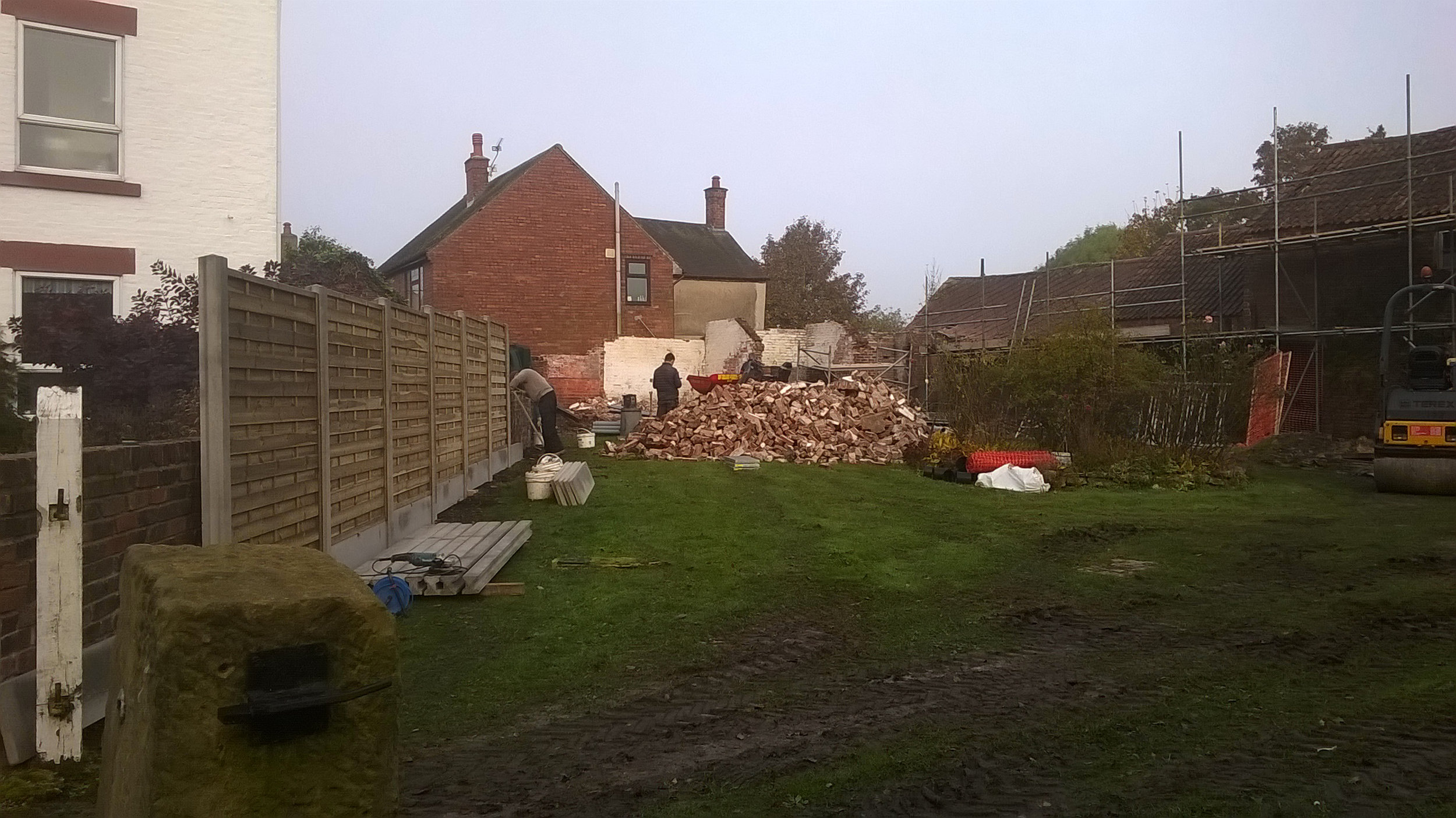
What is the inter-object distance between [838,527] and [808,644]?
16.3ft

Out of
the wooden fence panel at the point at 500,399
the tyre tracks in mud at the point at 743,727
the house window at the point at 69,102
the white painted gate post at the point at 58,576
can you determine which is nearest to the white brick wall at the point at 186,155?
the house window at the point at 69,102

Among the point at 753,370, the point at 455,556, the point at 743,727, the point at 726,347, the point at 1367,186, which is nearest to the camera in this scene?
the point at 743,727

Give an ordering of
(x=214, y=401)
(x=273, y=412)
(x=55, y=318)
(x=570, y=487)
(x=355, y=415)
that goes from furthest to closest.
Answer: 1. (x=570, y=487)
2. (x=55, y=318)
3. (x=355, y=415)
4. (x=273, y=412)
5. (x=214, y=401)

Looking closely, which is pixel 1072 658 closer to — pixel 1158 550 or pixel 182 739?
pixel 1158 550

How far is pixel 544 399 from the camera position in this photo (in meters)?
17.9

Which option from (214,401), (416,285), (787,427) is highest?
(416,285)

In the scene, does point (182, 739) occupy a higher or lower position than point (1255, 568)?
higher

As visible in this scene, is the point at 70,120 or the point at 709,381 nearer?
the point at 70,120

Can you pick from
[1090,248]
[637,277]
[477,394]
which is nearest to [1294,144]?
[1090,248]

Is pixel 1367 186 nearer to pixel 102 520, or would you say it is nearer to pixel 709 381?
pixel 709 381

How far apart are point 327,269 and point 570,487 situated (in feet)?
27.8

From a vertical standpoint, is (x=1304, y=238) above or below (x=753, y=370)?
above

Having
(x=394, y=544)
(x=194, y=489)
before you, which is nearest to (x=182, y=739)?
(x=194, y=489)

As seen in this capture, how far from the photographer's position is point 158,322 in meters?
10.7
